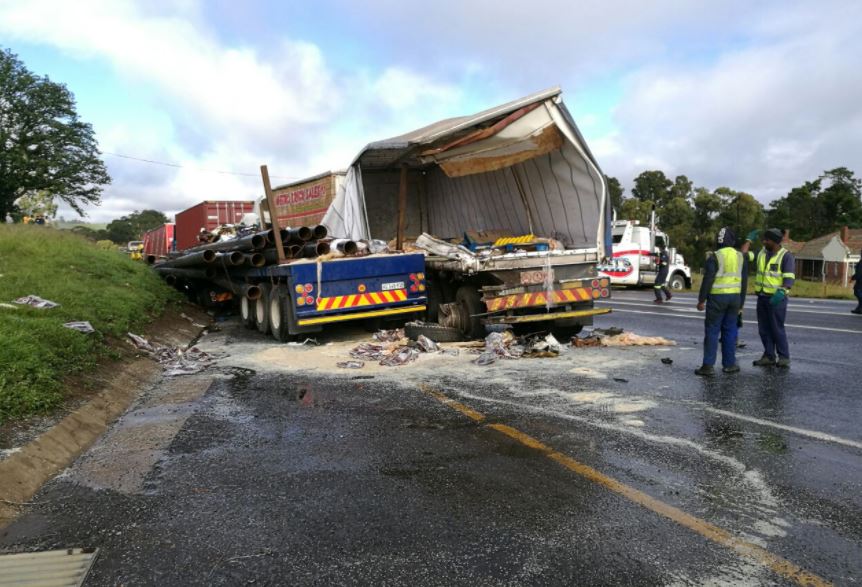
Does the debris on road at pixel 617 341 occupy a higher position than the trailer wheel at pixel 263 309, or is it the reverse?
the trailer wheel at pixel 263 309

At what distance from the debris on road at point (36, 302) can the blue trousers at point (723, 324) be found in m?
8.33

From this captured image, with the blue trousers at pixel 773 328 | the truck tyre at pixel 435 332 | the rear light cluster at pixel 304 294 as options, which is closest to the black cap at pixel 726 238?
the blue trousers at pixel 773 328

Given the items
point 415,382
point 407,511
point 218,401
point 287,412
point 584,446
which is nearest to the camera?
point 407,511

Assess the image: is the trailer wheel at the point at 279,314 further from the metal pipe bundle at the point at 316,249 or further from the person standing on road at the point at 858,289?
the person standing on road at the point at 858,289

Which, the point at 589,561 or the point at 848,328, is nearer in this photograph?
the point at 589,561

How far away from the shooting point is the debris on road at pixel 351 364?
331 inches

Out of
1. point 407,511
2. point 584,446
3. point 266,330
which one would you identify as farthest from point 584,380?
point 266,330

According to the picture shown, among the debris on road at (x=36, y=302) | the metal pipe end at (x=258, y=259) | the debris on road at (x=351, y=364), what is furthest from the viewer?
the metal pipe end at (x=258, y=259)

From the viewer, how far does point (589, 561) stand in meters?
3.08

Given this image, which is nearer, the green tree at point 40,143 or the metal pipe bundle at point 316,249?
the metal pipe bundle at point 316,249

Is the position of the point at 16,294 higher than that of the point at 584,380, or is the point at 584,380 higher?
the point at 16,294

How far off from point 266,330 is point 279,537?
8.58m

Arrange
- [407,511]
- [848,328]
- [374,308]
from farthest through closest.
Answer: [848,328] → [374,308] → [407,511]

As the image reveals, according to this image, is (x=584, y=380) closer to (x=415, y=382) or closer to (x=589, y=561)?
(x=415, y=382)
